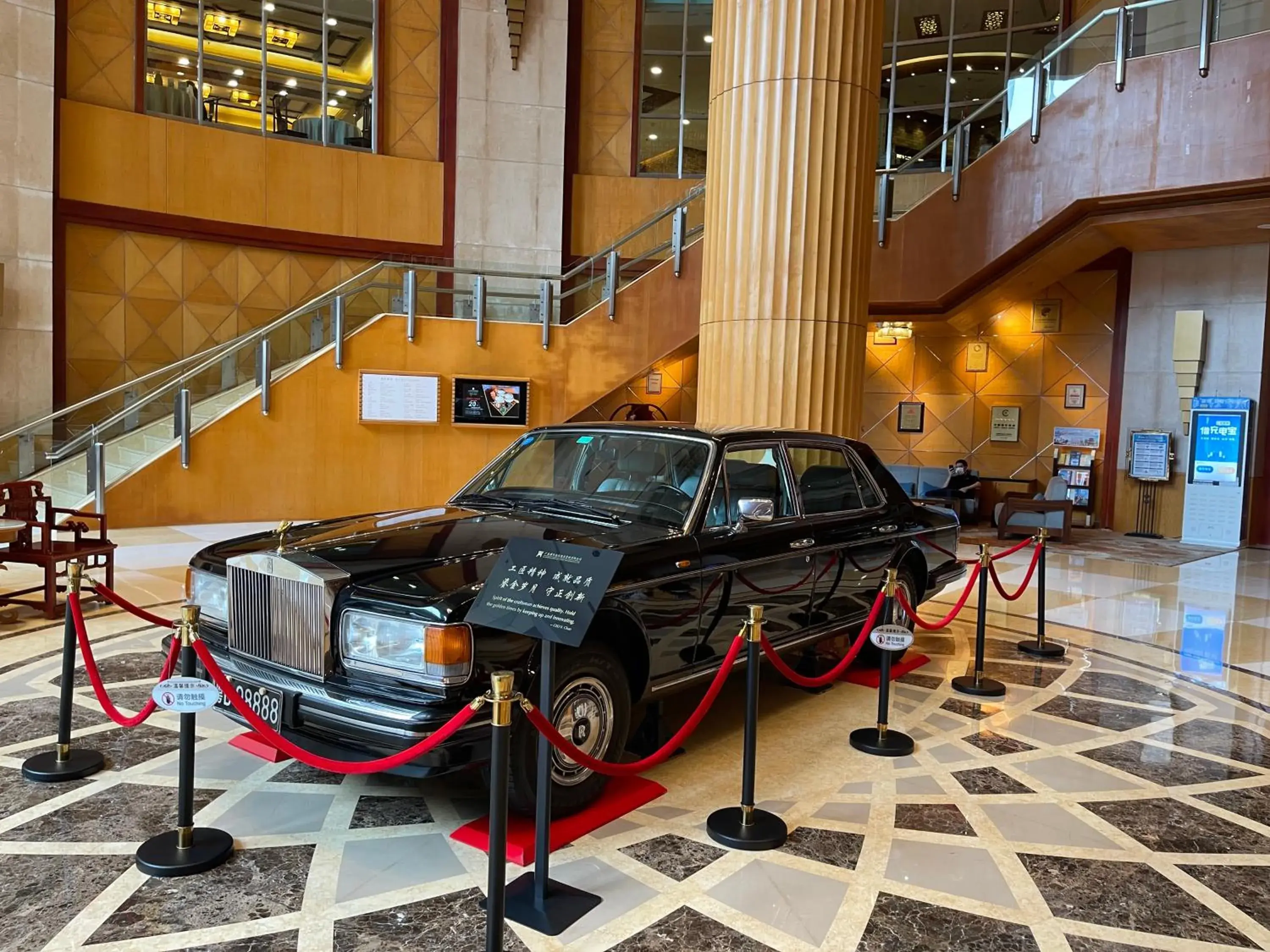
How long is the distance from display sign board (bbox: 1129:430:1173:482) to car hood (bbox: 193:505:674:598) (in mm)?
11436

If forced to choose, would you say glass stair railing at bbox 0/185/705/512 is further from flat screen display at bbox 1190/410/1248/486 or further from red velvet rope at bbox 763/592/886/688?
red velvet rope at bbox 763/592/886/688

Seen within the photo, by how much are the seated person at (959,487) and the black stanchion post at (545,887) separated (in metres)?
11.4

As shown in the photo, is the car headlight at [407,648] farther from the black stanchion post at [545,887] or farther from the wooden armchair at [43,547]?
the wooden armchair at [43,547]

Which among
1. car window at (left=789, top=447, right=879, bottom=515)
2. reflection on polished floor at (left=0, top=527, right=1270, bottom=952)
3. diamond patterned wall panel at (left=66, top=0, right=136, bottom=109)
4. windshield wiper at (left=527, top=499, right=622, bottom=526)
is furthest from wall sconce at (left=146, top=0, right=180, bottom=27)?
car window at (left=789, top=447, right=879, bottom=515)

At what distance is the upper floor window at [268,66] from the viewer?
13883 mm

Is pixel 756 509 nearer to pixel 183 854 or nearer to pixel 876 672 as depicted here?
pixel 876 672

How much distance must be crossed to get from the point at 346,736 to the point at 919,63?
1643 cm

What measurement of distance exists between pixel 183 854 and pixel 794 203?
22.5ft

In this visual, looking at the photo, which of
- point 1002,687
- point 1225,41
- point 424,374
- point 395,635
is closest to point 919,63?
point 1225,41

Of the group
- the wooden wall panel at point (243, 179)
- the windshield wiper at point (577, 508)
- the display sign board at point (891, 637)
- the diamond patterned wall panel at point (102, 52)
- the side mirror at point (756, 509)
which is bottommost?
the display sign board at point (891, 637)

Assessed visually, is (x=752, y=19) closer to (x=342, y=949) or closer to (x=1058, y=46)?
(x=1058, y=46)

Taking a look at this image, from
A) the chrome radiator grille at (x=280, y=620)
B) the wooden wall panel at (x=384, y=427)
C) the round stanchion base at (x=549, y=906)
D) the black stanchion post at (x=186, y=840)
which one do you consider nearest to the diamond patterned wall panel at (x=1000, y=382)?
the wooden wall panel at (x=384, y=427)

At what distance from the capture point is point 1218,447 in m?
12.0

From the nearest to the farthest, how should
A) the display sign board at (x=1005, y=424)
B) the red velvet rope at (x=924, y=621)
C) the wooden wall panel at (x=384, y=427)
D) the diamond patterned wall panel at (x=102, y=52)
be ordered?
the red velvet rope at (x=924, y=621) < the wooden wall panel at (x=384, y=427) < the diamond patterned wall panel at (x=102, y=52) < the display sign board at (x=1005, y=424)
